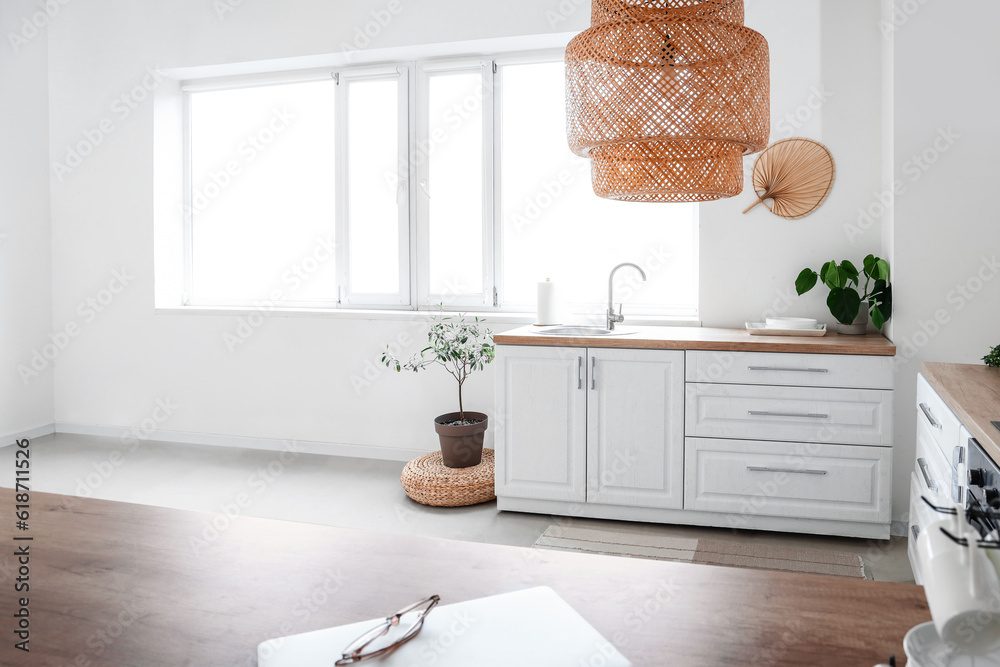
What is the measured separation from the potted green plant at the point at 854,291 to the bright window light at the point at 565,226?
0.73m

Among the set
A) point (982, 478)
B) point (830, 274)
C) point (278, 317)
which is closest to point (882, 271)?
point (830, 274)

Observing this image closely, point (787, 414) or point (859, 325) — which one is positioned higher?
point (859, 325)

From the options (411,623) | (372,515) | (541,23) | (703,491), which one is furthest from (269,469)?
(411,623)

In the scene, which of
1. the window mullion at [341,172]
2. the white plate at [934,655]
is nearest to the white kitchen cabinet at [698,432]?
the window mullion at [341,172]

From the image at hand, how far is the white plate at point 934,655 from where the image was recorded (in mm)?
540

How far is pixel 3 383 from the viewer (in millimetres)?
4621

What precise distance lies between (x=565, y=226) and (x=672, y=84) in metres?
3.13

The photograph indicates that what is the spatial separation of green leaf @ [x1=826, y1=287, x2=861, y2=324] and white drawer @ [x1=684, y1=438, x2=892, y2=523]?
24.4 inches

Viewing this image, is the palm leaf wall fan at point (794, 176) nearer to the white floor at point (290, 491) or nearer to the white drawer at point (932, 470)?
the white drawer at point (932, 470)

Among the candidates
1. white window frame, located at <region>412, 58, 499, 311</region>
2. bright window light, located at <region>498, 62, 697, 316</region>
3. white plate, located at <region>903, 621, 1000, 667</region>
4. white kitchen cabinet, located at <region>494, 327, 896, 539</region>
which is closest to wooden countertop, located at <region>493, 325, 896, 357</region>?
white kitchen cabinet, located at <region>494, 327, 896, 539</region>

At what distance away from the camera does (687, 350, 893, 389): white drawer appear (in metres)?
2.85

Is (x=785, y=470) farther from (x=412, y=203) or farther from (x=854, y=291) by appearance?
(x=412, y=203)

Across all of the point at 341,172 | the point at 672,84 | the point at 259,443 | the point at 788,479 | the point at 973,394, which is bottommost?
the point at 259,443

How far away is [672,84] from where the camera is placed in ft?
3.10
